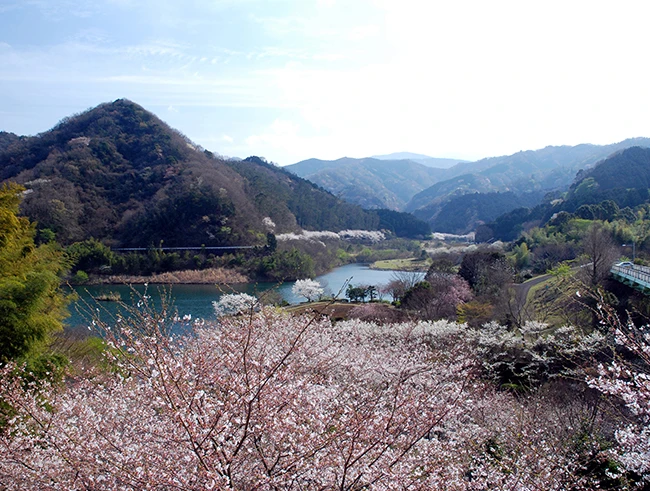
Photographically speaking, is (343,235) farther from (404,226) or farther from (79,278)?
(79,278)

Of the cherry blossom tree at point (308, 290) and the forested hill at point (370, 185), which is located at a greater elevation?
the forested hill at point (370, 185)

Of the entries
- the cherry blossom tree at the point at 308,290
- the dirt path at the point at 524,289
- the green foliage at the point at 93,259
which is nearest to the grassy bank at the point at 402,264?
the cherry blossom tree at the point at 308,290

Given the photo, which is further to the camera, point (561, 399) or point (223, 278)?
point (223, 278)

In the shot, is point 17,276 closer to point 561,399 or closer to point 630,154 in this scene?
point 561,399

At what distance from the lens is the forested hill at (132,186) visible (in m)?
44.8

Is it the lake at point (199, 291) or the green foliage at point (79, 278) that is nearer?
the lake at point (199, 291)

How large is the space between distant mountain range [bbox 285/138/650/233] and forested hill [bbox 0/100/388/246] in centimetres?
5108

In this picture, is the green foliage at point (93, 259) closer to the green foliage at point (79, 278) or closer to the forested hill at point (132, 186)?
the green foliage at point (79, 278)

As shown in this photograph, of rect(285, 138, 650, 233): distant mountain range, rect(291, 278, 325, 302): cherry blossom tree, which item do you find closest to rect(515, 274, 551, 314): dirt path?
rect(291, 278, 325, 302): cherry blossom tree

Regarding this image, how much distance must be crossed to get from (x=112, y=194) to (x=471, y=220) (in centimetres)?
7018

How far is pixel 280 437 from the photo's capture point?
331 cm

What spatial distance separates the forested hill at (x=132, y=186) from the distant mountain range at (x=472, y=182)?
5108 cm

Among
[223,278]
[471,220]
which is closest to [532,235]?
[223,278]

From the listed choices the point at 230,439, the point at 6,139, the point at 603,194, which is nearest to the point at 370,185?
the point at 6,139
